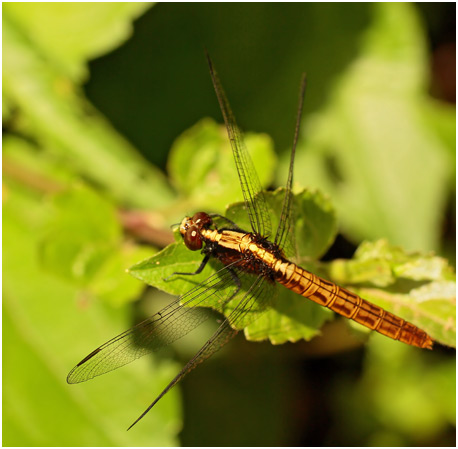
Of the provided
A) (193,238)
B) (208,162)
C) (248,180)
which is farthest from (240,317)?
(208,162)

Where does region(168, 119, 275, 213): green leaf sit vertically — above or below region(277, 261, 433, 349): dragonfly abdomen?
above

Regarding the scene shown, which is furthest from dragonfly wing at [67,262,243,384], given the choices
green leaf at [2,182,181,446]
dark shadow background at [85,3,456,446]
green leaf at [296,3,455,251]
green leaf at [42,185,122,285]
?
green leaf at [296,3,455,251]

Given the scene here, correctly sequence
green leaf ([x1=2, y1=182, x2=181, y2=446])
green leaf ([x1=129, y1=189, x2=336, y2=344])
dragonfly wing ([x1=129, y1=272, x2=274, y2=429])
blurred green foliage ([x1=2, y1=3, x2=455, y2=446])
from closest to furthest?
green leaf ([x1=129, y1=189, x2=336, y2=344])
dragonfly wing ([x1=129, y1=272, x2=274, y2=429])
blurred green foliage ([x1=2, y1=3, x2=455, y2=446])
green leaf ([x1=2, y1=182, x2=181, y2=446])

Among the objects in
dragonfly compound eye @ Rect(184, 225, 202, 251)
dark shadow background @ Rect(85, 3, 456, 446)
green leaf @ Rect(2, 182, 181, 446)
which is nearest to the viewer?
dragonfly compound eye @ Rect(184, 225, 202, 251)

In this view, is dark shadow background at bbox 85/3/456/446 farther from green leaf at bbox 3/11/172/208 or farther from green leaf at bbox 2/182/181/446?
green leaf at bbox 2/182/181/446

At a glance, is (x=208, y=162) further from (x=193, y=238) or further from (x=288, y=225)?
(x=288, y=225)

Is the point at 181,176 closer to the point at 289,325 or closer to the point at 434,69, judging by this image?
the point at 289,325
